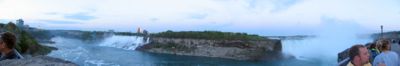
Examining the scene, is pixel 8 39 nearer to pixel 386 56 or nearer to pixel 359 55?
pixel 359 55

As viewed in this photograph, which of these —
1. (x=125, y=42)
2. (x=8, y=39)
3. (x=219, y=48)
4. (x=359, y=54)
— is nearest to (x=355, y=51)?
(x=359, y=54)

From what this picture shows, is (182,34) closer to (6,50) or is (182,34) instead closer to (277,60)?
(277,60)

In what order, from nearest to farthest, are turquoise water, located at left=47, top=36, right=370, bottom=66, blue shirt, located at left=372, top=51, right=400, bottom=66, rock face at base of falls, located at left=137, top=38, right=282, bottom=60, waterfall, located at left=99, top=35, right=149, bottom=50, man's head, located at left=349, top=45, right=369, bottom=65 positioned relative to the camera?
man's head, located at left=349, top=45, right=369, bottom=65 → blue shirt, located at left=372, top=51, right=400, bottom=66 → turquoise water, located at left=47, top=36, right=370, bottom=66 → rock face at base of falls, located at left=137, top=38, right=282, bottom=60 → waterfall, located at left=99, top=35, right=149, bottom=50

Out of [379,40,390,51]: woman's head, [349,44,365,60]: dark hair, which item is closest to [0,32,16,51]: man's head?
[349,44,365,60]: dark hair

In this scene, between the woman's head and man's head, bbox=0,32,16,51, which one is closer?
man's head, bbox=0,32,16,51

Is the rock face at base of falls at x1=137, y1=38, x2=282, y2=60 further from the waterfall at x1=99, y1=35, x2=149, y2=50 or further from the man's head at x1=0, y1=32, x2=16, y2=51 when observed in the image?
the man's head at x1=0, y1=32, x2=16, y2=51

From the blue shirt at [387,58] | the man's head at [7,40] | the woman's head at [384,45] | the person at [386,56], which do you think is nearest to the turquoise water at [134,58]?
the man's head at [7,40]

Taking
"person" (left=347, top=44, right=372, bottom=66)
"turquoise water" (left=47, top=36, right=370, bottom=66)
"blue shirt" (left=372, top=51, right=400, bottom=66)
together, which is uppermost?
"person" (left=347, top=44, right=372, bottom=66)
